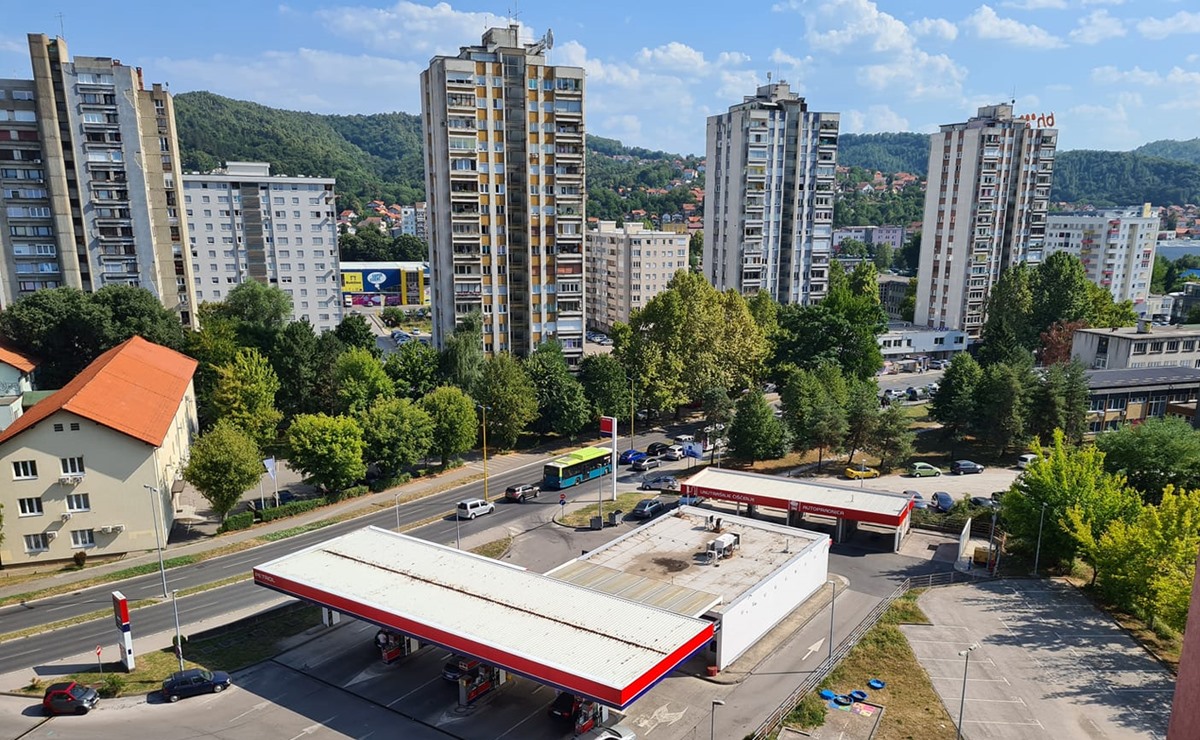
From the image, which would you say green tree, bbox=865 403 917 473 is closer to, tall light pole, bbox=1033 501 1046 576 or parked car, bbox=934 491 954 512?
parked car, bbox=934 491 954 512

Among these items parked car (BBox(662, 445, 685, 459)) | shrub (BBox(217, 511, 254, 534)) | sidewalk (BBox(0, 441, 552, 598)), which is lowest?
sidewalk (BBox(0, 441, 552, 598))

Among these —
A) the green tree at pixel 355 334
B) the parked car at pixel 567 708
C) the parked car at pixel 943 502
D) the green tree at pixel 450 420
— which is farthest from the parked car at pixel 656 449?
the parked car at pixel 567 708

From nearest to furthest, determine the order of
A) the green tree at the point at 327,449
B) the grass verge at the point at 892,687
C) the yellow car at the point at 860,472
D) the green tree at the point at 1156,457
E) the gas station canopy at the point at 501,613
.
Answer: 1. the gas station canopy at the point at 501,613
2. the grass verge at the point at 892,687
3. the green tree at the point at 1156,457
4. the green tree at the point at 327,449
5. the yellow car at the point at 860,472

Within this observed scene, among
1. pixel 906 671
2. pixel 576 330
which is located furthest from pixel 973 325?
pixel 906 671

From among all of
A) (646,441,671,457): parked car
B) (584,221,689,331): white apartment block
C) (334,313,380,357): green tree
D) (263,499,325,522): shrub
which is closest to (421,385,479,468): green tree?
(263,499,325,522): shrub

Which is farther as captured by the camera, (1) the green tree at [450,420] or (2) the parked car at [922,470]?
(2) the parked car at [922,470]

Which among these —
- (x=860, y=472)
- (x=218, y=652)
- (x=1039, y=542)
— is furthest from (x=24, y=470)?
(x=1039, y=542)

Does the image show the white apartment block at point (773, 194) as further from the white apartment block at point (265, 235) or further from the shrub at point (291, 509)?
the shrub at point (291, 509)
